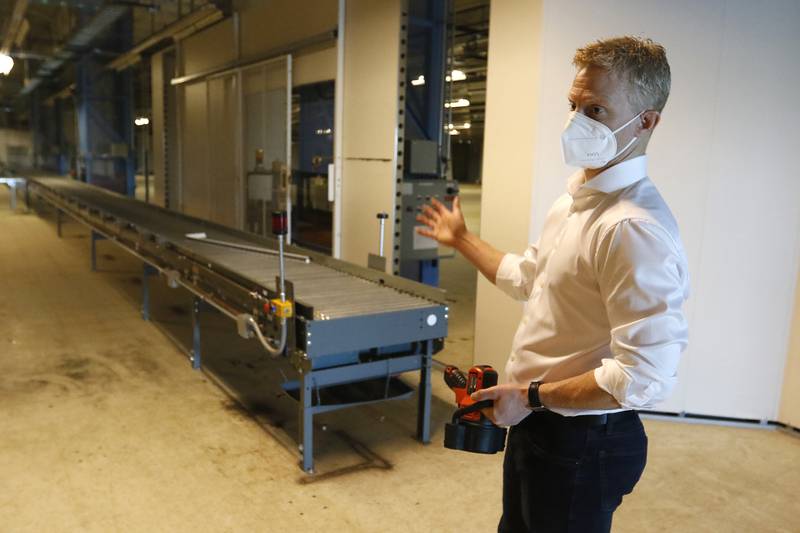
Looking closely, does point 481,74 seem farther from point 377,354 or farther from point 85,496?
point 85,496

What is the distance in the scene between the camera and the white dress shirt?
1056 mm

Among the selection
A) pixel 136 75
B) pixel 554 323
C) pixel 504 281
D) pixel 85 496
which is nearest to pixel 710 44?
pixel 504 281

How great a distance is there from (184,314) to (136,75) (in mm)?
12202

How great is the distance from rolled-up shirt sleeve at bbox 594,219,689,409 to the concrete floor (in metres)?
1.57

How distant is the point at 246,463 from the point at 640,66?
243 cm

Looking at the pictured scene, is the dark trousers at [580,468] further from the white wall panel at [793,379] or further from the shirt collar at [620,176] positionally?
the white wall panel at [793,379]

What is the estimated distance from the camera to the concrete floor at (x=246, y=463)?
2.48 metres

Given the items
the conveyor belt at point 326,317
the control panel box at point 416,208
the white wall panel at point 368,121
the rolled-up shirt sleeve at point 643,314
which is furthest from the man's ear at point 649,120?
the control panel box at point 416,208

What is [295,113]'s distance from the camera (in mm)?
6020

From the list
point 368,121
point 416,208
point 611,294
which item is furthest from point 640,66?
point 416,208

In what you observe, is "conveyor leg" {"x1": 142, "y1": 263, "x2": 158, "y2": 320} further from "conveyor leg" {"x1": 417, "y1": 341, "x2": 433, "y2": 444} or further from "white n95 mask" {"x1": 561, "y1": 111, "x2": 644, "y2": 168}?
"white n95 mask" {"x1": 561, "y1": 111, "x2": 644, "y2": 168}

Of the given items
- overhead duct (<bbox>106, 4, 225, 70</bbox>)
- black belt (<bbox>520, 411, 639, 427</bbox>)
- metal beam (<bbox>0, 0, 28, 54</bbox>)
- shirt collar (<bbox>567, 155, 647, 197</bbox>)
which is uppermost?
metal beam (<bbox>0, 0, 28, 54</bbox>)

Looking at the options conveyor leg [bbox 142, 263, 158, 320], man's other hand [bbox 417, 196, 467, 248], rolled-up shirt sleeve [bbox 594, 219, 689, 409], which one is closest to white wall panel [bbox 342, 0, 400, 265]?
conveyor leg [bbox 142, 263, 158, 320]

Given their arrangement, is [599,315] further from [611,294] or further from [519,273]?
[519,273]
